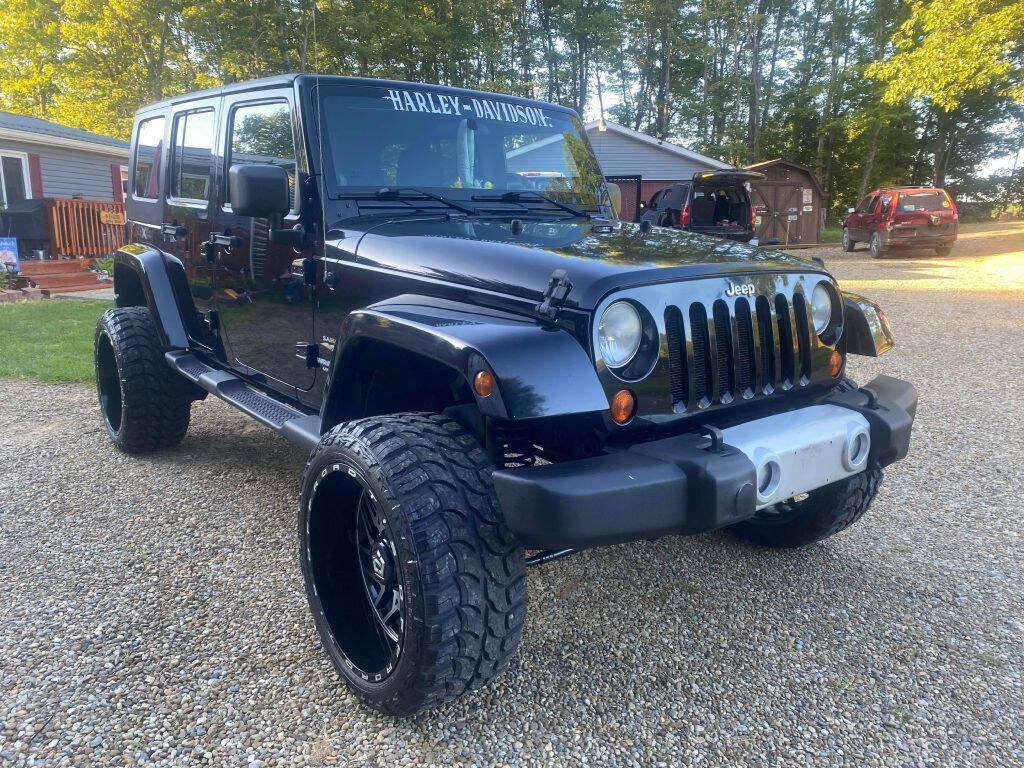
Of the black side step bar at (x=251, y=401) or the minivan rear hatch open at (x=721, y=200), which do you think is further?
the minivan rear hatch open at (x=721, y=200)

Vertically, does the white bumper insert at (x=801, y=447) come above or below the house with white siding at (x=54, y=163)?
below

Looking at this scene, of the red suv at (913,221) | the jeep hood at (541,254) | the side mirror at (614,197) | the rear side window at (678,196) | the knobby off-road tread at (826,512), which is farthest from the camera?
the red suv at (913,221)

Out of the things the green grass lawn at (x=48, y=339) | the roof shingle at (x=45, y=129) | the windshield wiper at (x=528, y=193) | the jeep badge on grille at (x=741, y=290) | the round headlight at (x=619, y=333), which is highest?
the roof shingle at (x=45, y=129)

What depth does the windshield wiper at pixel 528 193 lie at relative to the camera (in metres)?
3.25

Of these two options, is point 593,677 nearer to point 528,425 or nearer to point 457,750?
point 457,750

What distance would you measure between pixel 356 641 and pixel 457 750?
49cm

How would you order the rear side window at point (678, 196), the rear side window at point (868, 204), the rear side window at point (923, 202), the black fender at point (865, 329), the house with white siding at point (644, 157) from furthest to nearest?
the house with white siding at point (644, 157) < the rear side window at point (868, 204) < the rear side window at point (923, 202) < the rear side window at point (678, 196) < the black fender at point (865, 329)

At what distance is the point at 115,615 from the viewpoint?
2.77m

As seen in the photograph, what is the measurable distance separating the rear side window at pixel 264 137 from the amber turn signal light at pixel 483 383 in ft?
5.20

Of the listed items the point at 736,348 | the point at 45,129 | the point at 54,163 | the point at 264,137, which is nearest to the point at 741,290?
the point at 736,348

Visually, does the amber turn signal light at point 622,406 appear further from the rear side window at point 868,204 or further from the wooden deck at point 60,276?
the rear side window at point 868,204

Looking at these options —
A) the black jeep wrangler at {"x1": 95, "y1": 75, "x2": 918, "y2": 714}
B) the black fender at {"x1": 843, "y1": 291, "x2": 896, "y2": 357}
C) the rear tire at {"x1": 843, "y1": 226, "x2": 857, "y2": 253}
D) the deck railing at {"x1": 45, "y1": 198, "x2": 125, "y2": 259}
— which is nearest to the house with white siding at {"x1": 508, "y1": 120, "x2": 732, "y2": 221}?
the rear tire at {"x1": 843, "y1": 226, "x2": 857, "y2": 253}

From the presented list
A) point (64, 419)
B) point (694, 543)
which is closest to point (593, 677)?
point (694, 543)

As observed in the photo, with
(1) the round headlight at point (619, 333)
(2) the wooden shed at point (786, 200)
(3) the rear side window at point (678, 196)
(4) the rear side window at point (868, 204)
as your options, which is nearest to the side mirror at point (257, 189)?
(1) the round headlight at point (619, 333)
